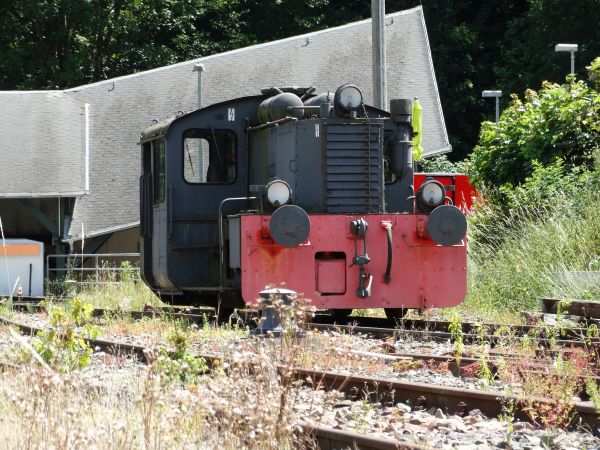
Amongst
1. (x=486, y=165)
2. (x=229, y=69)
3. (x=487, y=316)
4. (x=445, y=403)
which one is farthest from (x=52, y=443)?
(x=229, y=69)

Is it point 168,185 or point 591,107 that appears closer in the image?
point 168,185

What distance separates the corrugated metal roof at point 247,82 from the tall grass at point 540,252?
44.7 feet

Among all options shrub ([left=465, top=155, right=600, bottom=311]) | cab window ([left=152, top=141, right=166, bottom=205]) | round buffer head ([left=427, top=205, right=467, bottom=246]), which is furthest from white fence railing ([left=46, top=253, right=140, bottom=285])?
round buffer head ([left=427, top=205, right=467, bottom=246])

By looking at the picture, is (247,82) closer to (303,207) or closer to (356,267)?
(303,207)

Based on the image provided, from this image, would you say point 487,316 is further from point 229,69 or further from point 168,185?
point 229,69

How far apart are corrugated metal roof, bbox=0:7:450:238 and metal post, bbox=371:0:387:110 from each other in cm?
1277

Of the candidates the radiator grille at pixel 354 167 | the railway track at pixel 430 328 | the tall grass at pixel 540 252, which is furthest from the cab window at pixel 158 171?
the tall grass at pixel 540 252

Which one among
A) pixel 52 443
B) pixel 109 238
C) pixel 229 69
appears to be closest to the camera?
pixel 52 443

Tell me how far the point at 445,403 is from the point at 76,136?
2464 cm

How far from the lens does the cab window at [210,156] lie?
12.4 metres

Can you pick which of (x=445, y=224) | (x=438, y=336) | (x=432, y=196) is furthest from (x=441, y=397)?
(x=432, y=196)

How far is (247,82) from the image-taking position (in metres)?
31.5

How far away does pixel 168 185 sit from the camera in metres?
12.4

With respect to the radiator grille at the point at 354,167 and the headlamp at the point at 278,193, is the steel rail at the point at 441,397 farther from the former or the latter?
the radiator grille at the point at 354,167
